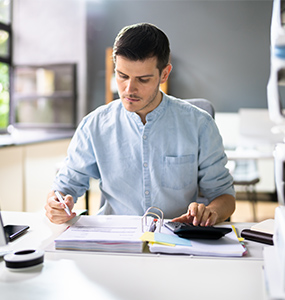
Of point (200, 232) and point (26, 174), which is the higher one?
point (200, 232)

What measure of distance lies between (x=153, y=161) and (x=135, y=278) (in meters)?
0.66

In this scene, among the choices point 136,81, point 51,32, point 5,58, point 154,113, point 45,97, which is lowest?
point 154,113

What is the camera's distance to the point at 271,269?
670 mm

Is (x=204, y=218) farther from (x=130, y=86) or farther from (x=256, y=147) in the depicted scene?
(x=256, y=147)

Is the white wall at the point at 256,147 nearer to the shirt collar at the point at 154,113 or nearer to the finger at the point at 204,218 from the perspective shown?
the shirt collar at the point at 154,113

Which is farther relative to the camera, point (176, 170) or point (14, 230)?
point (176, 170)

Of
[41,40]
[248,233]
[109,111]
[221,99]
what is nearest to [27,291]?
[248,233]

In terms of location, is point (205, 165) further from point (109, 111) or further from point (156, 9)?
point (156, 9)

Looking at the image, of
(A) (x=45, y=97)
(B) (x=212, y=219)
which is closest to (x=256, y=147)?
(A) (x=45, y=97)

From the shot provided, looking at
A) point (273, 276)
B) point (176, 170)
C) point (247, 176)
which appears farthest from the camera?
point (247, 176)

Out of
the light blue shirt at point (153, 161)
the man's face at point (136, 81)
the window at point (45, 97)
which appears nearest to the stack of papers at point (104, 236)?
the light blue shirt at point (153, 161)

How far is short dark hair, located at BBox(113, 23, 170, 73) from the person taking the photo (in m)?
1.34

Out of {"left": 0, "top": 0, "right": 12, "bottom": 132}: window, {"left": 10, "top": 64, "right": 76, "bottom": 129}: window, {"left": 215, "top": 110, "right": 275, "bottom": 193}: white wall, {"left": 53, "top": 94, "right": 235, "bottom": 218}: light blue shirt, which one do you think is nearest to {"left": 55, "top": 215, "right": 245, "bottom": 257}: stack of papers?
{"left": 53, "top": 94, "right": 235, "bottom": 218}: light blue shirt

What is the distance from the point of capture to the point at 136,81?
1.36 m
